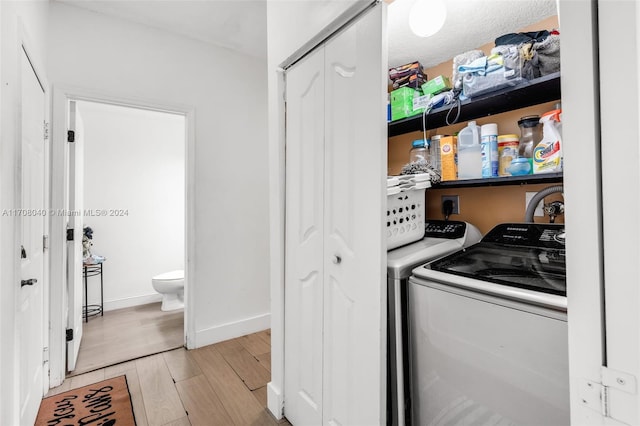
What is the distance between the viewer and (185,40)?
2.57 meters

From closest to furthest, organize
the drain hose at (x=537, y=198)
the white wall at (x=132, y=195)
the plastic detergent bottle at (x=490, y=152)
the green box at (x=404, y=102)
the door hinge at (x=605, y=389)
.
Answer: the door hinge at (x=605, y=389), the drain hose at (x=537, y=198), the plastic detergent bottle at (x=490, y=152), the green box at (x=404, y=102), the white wall at (x=132, y=195)

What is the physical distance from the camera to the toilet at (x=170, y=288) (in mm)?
3436

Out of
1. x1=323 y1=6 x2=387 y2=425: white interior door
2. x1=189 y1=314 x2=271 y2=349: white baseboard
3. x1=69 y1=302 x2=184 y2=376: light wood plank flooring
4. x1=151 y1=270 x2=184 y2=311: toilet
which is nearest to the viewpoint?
x1=323 y1=6 x2=387 y2=425: white interior door

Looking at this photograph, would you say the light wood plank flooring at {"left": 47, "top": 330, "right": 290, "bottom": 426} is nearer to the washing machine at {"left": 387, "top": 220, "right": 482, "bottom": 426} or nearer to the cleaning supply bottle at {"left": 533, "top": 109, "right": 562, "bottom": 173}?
the washing machine at {"left": 387, "top": 220, "right": 482, "bottom": 426}

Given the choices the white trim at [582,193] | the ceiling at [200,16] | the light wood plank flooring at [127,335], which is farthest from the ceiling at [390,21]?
the light wood plank flooring at [127,335]

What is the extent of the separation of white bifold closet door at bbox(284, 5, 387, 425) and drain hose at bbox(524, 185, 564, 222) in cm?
77

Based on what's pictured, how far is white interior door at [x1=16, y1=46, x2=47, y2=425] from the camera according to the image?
1.47 metres

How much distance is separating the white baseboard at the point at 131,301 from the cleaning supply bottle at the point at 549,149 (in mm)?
4177

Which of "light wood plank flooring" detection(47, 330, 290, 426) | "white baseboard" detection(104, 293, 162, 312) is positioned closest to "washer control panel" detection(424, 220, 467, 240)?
"light wood plank flooring" detection(47, 330, 290, 426)

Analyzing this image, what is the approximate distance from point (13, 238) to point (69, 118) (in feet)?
4.34

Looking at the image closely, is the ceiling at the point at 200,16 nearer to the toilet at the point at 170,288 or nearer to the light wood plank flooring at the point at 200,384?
the toilet at the point at 170,288

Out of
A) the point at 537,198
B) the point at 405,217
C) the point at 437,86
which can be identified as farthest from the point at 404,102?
the point at 537,198

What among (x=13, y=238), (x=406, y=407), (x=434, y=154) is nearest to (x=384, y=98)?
(x=434, y=154)

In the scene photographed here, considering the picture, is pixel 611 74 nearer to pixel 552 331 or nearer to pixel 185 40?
pixel 552 331
